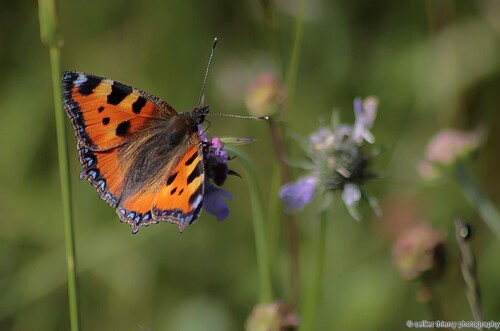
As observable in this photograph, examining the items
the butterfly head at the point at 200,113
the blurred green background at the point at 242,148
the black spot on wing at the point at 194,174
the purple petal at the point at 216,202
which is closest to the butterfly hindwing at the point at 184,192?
the black spot on wing at the point at 194,174

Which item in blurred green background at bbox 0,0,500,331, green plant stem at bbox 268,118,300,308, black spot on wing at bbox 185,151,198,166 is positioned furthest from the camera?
blurred green background at bbox 0,0,500,331

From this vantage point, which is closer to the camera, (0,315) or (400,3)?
(0,315)

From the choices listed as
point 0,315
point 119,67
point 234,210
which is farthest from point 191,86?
point 0,315

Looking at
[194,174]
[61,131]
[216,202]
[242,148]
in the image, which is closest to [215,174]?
[216,202]

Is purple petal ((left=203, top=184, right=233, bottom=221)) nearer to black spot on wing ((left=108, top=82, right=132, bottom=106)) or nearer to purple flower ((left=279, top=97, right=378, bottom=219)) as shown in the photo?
purple flower ((left=279, top=97, right=378, bottom=219))

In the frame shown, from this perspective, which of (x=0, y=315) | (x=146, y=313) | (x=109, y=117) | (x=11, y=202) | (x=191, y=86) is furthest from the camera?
(x=191, y=86)

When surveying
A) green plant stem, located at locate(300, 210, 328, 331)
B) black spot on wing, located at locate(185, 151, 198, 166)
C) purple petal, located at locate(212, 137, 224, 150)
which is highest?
purple petal, located at locate(212, 137, 224, 150)

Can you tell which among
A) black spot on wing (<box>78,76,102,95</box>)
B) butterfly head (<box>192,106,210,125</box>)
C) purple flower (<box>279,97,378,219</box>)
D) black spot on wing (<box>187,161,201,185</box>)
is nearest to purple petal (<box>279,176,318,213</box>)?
purple flower (<box>279,97,378,219</box>)

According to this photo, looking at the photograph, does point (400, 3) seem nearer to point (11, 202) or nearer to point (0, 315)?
point (11, 202)
